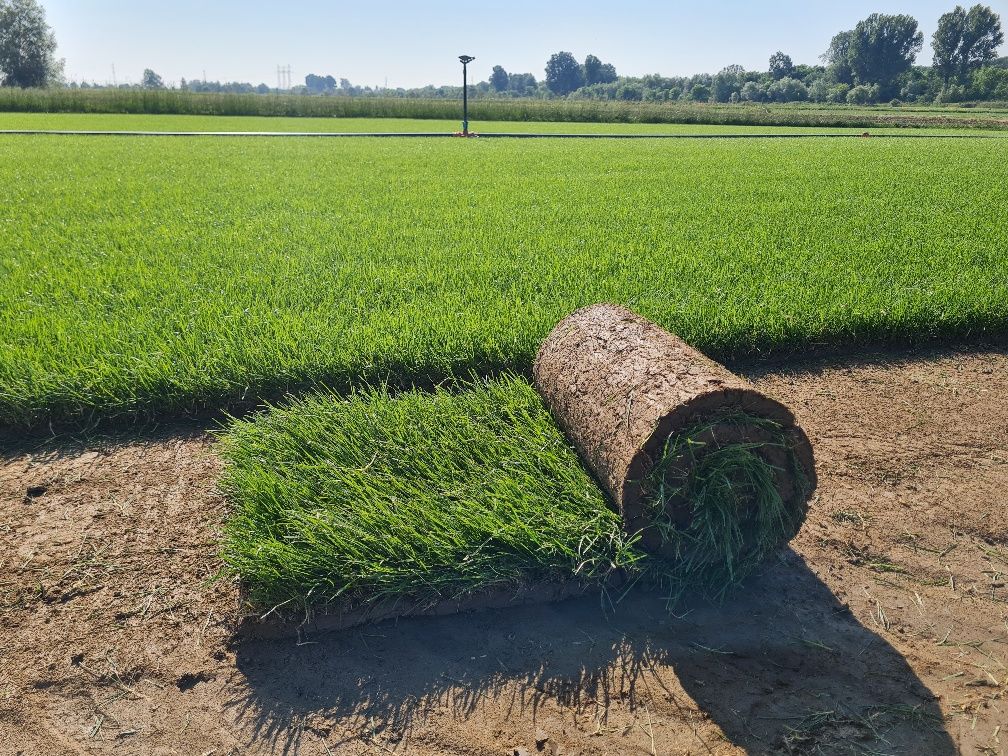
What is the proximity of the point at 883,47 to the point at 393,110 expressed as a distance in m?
81.2

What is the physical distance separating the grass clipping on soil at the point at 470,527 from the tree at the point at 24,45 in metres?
77.4

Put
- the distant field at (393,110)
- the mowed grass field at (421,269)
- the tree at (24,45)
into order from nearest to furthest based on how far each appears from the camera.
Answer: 1. the mowed grass field at (421,269)
2. the distant field at (393,110)
3. the tree at (24,45)

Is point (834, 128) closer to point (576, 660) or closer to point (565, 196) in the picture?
point (565, 196)

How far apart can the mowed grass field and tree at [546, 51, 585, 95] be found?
463 ft

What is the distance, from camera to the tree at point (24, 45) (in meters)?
60.7

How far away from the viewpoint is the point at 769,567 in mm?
2832

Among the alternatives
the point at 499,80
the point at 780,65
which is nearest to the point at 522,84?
the point at 499,80

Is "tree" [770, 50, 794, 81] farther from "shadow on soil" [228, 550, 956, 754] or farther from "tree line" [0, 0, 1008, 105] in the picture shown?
"shadow on soil" [228, 550, 956, 754]

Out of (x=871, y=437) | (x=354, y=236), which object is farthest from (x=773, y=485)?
(x=354, y=236)

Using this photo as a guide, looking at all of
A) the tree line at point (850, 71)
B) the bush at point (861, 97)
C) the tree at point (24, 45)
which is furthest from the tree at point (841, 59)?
the tree at point (24, 45)

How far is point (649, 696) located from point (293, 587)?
132 cm

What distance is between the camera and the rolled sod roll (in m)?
2.57

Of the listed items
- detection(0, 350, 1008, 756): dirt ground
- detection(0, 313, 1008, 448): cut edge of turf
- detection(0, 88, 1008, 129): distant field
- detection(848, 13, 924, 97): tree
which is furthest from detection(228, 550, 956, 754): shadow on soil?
detection(848, 13, 924, 97): tree

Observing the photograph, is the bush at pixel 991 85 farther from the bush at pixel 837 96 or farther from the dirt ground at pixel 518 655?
the dirt ground at pixel 518 655
